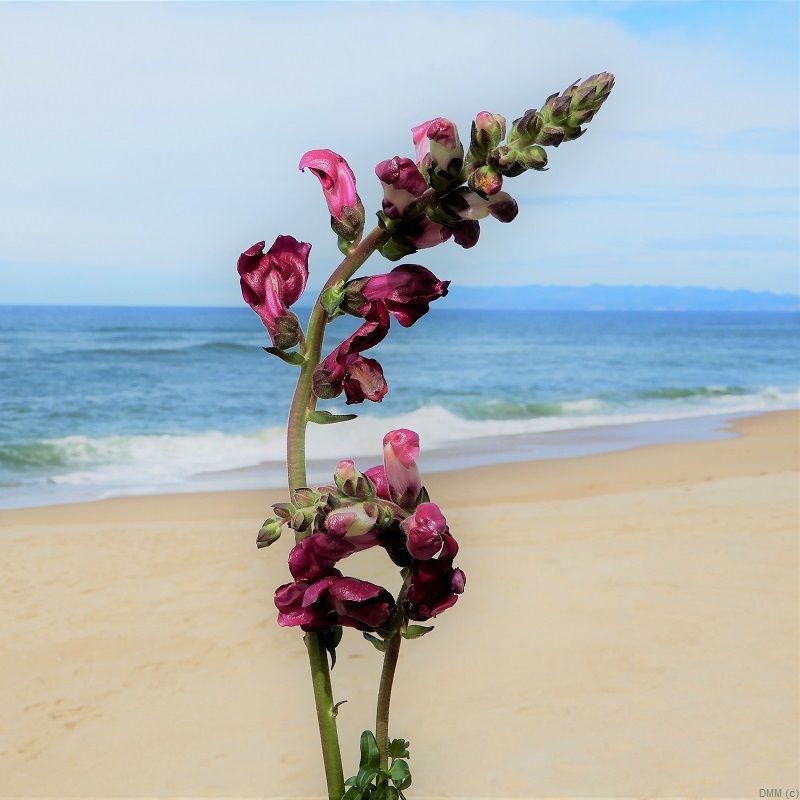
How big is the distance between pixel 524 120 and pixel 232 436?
14.6 meters

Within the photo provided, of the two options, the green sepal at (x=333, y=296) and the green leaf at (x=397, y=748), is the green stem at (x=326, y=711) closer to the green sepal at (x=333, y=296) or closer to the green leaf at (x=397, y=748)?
the green leaf at (x=397, y=748)

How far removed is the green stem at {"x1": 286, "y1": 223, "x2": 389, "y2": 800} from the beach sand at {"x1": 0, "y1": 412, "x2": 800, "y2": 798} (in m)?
2.97

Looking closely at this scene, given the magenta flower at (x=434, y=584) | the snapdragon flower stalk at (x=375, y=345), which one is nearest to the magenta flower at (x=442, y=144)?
the snapdragon flower stalk at (x=375, y=345)

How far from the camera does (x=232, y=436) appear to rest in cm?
1557

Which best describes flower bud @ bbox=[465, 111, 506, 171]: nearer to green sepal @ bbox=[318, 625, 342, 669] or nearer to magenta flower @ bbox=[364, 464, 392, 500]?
magenta flower @ bbox=[364, 464, 392, 500]

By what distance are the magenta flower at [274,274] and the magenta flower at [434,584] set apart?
367 mm

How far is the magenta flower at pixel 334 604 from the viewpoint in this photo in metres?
1.24

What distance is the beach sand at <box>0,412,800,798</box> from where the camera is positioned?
4.32 meters

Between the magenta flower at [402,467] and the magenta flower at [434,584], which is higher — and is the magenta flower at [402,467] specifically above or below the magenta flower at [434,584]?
above

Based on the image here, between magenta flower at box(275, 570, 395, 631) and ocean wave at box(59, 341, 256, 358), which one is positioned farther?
ocean wave at box(59, 341, 256, 358)

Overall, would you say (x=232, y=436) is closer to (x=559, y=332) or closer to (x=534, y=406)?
(x=534, y=406)

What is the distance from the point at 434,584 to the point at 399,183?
1.62 feet

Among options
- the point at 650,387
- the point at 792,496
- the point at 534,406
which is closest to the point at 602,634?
the point at 792,496

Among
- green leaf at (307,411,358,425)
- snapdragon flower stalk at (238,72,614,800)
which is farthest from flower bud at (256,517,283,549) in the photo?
green leaf at (307,411,358,425)
